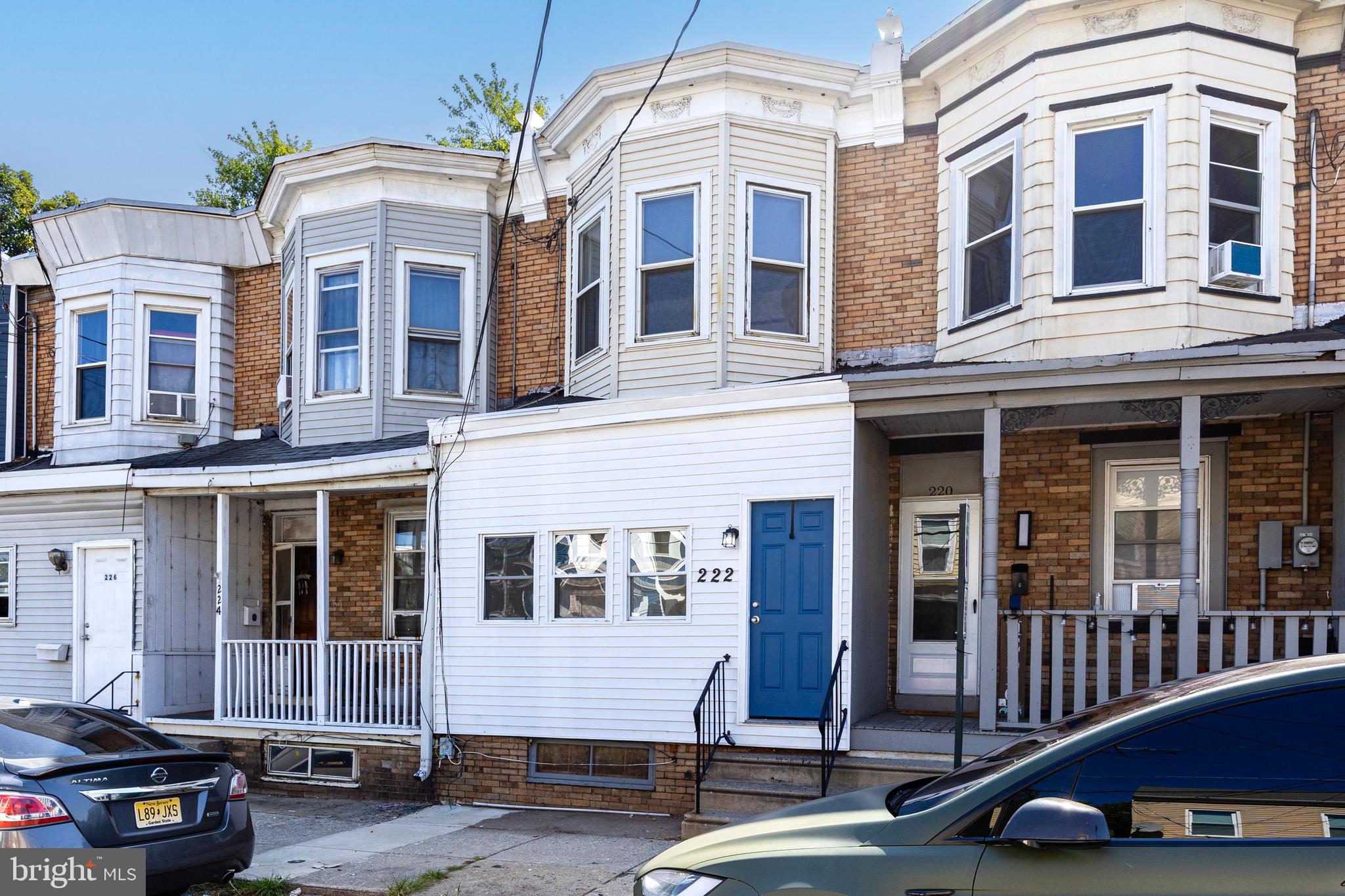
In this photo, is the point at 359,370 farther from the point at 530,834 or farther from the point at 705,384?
the point at 530,834

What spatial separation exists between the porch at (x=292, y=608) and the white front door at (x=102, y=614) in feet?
1.79

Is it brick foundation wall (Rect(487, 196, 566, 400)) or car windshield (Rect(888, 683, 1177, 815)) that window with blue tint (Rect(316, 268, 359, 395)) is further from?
car windshield (Rect(888, 683, 1177, 815))

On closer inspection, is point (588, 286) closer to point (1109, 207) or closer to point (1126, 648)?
point (1109, 207)

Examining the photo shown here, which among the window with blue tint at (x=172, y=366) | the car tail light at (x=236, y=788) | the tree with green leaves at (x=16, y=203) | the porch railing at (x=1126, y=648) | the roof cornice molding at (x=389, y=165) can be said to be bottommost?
the car tail light at (x=236, y=788)

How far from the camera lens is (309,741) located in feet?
37.8

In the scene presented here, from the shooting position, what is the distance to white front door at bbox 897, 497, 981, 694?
1047cm

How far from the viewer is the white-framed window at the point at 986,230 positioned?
1010 centimetres

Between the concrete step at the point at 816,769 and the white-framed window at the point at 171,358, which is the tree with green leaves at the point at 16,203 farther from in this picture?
the concrete step at the point at 816,769

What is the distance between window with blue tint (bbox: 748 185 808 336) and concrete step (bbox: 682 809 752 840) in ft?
16.5

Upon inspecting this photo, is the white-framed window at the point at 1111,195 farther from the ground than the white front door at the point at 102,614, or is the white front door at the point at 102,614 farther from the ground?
the white-framed window at the point at 1111,195

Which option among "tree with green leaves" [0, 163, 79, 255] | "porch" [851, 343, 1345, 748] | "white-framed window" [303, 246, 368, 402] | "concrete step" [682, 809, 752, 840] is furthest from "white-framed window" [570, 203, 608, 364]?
"tree with green leaves" [0, 163, 79, 255]

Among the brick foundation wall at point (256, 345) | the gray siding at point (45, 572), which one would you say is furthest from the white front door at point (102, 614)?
the brick foundation wall at point (256, 345)

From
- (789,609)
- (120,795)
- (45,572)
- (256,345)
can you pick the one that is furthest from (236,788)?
(256,345)

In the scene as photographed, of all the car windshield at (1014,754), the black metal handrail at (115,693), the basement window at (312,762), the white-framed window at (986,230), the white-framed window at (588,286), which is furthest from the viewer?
the black metal handrail at (115,693)
